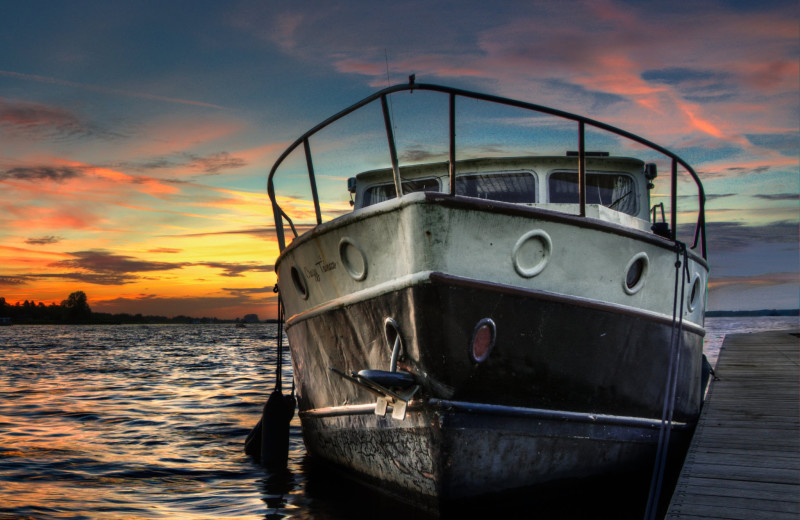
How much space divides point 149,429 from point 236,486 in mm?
4136

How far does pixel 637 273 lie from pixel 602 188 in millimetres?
1634

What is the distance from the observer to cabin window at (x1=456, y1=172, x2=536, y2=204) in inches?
270

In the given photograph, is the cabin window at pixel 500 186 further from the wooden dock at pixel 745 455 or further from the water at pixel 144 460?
the water at pixel 144 460

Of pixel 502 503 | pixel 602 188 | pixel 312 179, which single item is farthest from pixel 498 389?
pixel 602 188

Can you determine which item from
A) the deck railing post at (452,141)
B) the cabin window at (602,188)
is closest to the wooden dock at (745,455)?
the cabin window at (602,188)

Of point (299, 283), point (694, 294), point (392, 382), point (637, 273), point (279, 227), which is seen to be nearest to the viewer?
point (392, 382)

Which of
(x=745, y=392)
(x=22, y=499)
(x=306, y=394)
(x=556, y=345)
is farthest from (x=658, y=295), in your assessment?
(x=22, y=499)

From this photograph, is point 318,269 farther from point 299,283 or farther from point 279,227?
point 279,227

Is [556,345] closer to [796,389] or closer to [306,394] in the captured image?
[306,394]

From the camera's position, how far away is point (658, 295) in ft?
19.9

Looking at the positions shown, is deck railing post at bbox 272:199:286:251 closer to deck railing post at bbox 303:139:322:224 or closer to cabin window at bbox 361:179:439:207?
cabin window at bbox 361:179:439:207

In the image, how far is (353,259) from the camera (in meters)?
5.47

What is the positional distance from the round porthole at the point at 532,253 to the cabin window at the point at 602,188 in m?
1.84

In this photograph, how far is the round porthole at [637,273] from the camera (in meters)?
5.66
